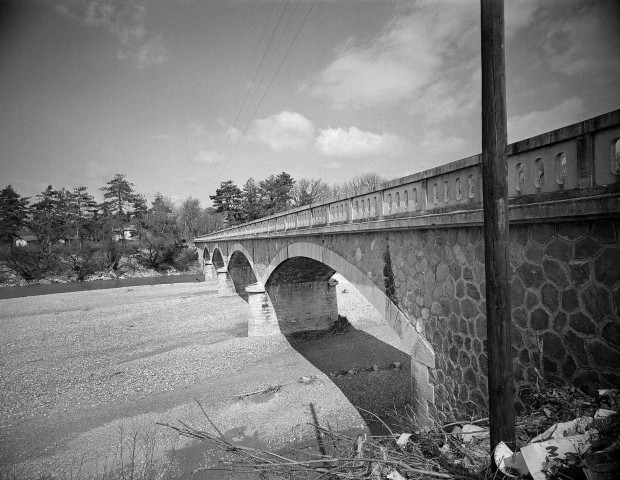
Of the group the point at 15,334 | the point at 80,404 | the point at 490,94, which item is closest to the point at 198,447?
the point at 80,404

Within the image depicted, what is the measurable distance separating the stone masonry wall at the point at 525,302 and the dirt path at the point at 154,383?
418 cm

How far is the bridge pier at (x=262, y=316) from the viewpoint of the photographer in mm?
14328

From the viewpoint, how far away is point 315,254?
9109mm

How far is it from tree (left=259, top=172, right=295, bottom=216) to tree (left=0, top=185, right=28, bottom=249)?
37.0m

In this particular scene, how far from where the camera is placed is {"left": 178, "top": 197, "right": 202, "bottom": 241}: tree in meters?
60.5

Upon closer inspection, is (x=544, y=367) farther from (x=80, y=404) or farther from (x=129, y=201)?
(x=129, y=201)

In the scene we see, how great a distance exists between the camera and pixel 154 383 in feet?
32.6

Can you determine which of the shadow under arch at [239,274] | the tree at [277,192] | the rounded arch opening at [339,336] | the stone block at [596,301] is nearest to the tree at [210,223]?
the tree at [277,192]

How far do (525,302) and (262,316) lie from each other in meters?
12.3

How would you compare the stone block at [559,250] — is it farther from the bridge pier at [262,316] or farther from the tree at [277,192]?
the tree at [277,192]

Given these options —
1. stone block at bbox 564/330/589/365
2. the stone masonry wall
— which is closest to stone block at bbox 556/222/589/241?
the stone masonry wall

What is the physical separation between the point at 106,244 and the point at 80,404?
4140 centimetres

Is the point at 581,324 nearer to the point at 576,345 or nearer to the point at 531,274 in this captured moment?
the point at 576,345

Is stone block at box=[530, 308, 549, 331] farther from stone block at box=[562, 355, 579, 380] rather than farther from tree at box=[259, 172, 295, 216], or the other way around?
tree at box=[259, 172, 295, 216]
